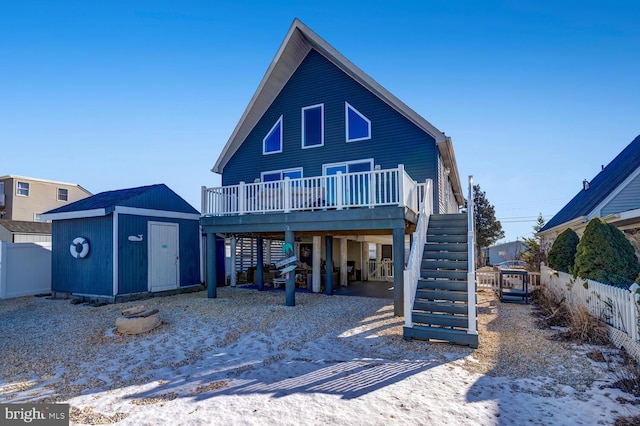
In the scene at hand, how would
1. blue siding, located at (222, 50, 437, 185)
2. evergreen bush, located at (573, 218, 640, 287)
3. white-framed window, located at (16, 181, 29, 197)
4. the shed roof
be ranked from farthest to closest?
white-framed window, located at (16, 181, 29, 197) < the shed roof < blue siding, located at (222, 50, 437, 185) < evergreen bush, located at (573, 218, 640, 287)

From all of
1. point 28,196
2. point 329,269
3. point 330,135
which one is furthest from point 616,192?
point 28,196

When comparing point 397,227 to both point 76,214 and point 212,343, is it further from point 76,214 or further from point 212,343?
point 76,214

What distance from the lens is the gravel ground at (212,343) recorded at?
4730mm

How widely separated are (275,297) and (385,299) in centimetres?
352

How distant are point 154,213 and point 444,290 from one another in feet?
31.1

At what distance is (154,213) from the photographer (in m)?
11.8

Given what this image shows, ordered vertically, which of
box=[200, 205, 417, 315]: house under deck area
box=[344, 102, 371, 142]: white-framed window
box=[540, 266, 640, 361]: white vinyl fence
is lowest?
box=[540, 266, 640, 361]: white vinyl fence

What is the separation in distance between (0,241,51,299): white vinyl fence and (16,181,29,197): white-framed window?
50.7 ft

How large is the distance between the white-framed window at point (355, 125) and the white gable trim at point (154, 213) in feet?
21.4

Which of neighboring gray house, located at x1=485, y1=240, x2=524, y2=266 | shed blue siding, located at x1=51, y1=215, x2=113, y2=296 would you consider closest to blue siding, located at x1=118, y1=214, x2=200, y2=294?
shed blue siding, located at x1=51, y1=215, x2=113, y2=296

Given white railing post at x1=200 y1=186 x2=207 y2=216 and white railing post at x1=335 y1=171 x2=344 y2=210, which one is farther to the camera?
white railing post at x1=200 y1=186 x2=207 y2=216

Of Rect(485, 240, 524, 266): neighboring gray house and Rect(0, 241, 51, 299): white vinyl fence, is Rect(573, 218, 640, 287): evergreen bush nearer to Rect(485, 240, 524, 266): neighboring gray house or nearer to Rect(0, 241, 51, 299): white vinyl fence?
Rect(0, 241, 51, 299): white vinyl fence

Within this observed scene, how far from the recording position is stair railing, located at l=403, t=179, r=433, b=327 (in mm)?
6453

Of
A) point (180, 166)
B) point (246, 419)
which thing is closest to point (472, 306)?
point (246, 419)
